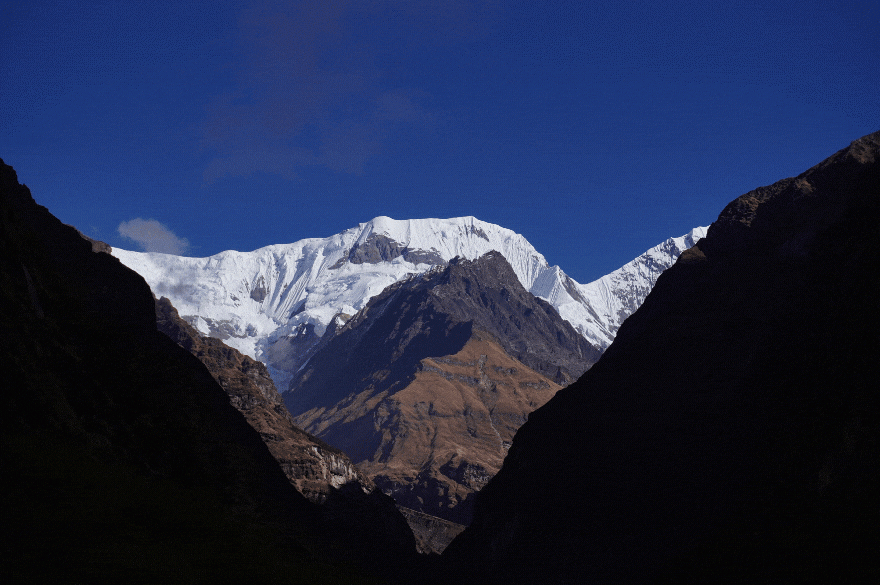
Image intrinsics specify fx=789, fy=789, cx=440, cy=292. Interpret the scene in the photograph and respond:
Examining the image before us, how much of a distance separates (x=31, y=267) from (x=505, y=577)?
89098 millimetres

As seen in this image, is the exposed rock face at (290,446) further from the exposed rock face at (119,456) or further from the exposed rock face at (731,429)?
the exposed rock face at (731,429)

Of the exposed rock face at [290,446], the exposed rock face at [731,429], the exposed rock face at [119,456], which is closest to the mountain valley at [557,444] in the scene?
the exposed rock face at [119,456]

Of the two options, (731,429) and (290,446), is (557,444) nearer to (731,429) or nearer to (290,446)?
(731,429)

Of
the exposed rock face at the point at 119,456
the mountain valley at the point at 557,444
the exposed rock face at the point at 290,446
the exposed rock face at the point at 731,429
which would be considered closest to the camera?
the exposed rock face at the point at 119,456

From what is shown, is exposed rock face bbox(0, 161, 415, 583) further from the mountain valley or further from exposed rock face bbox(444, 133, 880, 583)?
exposed rock face bbox(444, 133, 880, 583)

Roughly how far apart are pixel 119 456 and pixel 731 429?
7370 cm

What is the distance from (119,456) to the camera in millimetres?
62438

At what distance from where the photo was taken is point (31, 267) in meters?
70.1

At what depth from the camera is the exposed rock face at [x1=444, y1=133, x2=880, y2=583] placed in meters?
69.3

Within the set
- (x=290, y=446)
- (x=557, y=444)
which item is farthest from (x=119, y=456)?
(x=557, y=444)

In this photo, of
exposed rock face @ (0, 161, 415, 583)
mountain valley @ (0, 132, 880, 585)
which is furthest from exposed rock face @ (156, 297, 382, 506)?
exposed rock face @ (0, 161, 415, 583)

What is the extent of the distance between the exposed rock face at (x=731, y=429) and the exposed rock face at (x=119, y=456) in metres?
31.9

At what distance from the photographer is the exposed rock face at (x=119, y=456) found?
26.9 metres

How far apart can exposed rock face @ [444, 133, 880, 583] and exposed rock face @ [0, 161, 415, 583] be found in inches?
1258
